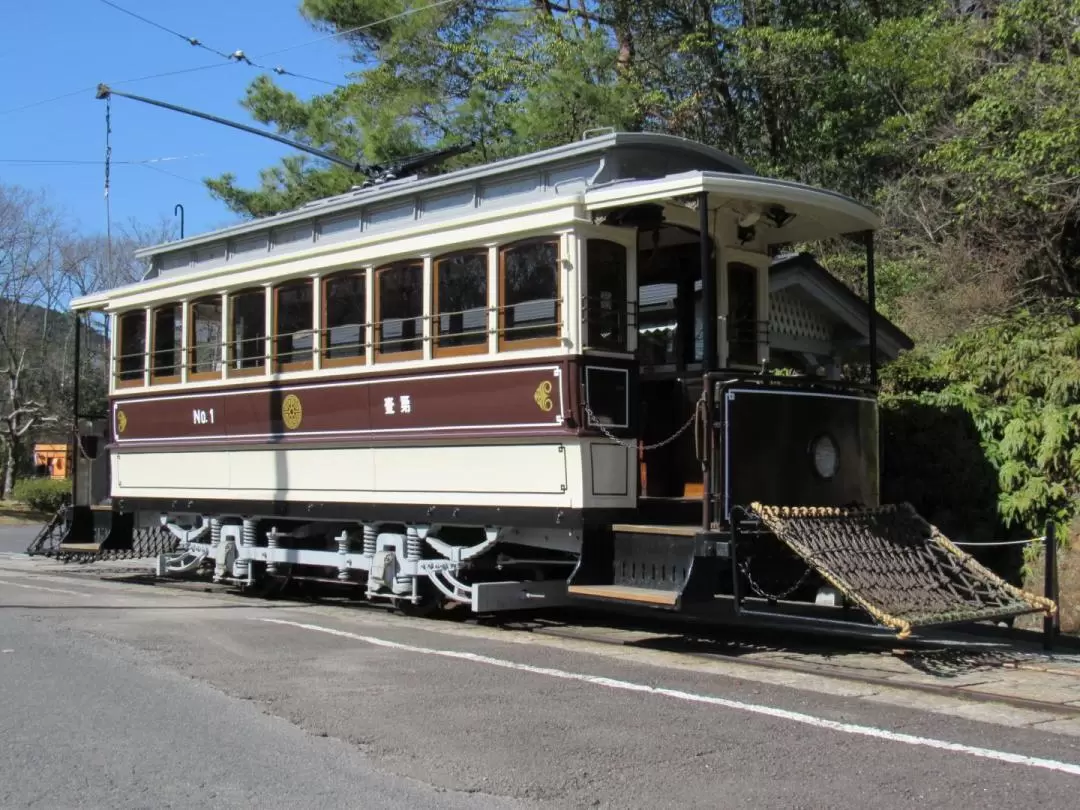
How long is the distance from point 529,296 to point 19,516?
2796 centimetres

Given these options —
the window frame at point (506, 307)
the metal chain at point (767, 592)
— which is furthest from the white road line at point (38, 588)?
the metal chain at point (767, 592)

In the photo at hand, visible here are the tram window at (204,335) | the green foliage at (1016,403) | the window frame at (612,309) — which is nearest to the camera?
the window frame at (612,309)

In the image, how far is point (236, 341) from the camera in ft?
38.7

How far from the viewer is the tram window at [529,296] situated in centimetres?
895

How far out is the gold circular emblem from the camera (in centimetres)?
1094

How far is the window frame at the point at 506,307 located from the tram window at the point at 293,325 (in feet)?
8.12

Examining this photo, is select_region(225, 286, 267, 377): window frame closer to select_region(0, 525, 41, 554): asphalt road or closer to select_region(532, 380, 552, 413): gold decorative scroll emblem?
select_region(532, 380, 552, 413): gold decorative scroll emblem

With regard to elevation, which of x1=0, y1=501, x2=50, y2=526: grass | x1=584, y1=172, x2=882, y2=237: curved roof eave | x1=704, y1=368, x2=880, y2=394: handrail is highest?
x1=584, y1=172, x2=882, y2=237: curved roof eave

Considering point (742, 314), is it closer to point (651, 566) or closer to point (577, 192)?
point (577, 192)

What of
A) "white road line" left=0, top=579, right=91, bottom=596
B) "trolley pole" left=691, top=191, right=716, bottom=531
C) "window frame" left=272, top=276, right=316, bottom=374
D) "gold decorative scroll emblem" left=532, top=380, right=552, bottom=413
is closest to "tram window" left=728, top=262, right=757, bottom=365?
"trolley pole" left=691, top=191, right=716, bottom=531

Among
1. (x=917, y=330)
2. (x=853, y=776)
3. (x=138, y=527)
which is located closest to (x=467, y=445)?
(x=853, y=776)

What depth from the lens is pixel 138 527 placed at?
13758 millimetres

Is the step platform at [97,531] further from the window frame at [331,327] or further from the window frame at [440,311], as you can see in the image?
the window frame at [440,311]

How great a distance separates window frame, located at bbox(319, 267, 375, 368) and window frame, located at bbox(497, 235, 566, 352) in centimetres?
156
